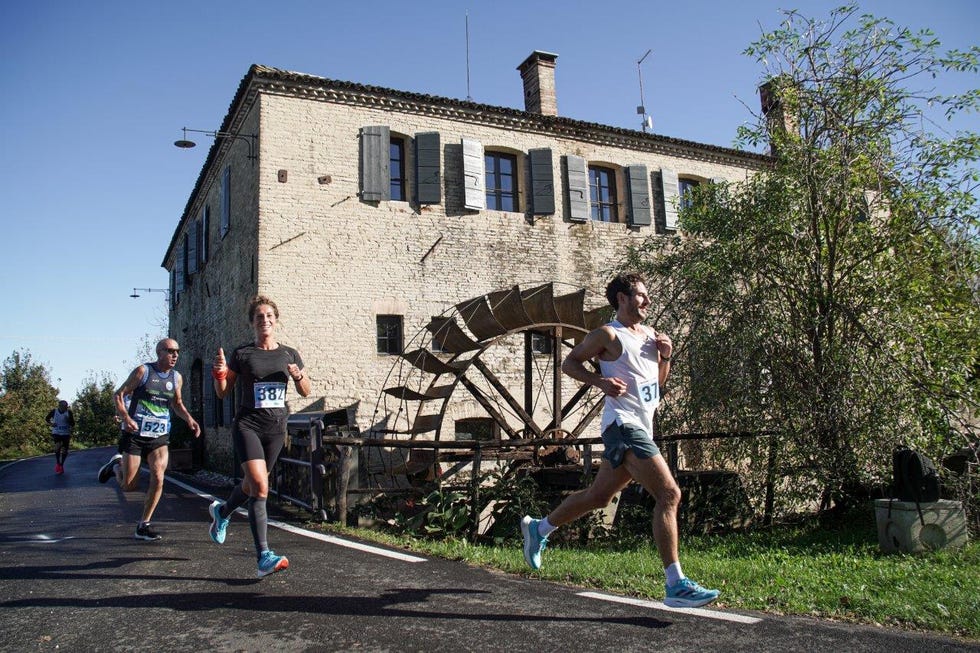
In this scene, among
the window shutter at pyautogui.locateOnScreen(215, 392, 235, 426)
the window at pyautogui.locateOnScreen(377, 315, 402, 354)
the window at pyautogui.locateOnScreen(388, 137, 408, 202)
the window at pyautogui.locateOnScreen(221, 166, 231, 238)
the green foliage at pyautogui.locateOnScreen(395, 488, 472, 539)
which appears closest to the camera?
the green foliage at pyautogui.locateOnScreen(395, 488, 472, 539)

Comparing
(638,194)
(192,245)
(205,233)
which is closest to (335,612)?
(638,194)

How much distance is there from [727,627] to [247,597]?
2.59 m

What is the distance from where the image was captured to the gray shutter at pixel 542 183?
51.5ft

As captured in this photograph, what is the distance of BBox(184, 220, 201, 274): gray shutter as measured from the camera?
19.6 m

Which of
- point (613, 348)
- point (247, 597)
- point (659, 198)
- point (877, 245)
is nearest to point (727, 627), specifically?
point (613, 348)

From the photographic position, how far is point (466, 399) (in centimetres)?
1436

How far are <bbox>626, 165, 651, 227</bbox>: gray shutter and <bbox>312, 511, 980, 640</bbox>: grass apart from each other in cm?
1052

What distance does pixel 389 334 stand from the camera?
14.2m

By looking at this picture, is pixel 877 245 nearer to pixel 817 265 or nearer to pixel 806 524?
pixel 817 265

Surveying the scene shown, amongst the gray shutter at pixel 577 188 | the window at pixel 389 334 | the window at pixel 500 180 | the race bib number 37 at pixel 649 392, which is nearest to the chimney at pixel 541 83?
the gray shutter at pixel 577 188

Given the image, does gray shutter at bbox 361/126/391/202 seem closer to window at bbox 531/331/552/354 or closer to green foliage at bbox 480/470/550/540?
window at bbox 531/331/552/354

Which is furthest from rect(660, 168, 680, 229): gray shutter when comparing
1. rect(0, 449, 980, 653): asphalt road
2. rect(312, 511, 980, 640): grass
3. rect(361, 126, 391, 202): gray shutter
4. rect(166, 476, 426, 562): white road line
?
rect(0, 449, 980, 653): asphalt road

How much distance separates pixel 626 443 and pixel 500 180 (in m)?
12.8

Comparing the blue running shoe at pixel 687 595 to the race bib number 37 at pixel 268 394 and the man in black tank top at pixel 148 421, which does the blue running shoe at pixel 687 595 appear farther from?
the man in black tank top at pixel 148 421
